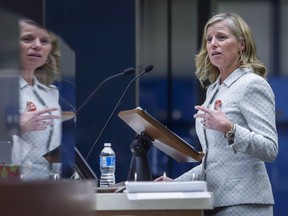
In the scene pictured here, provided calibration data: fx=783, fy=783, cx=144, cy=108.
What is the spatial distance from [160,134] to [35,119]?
193 cm

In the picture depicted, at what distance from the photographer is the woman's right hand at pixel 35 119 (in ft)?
3.79

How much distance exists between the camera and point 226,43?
10.6 ft

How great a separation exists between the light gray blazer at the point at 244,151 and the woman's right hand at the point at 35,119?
1.72m

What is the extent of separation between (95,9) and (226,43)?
12.0 ft

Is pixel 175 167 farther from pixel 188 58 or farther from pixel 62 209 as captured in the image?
pixel 62 209

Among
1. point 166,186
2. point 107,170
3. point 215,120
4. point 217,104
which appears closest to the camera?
point 166,186

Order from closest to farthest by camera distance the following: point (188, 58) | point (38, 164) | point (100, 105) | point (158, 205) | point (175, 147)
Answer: point (38, 164)
point (158, 205)
point (175, 147)
point (100, 105)
point (188, 58)


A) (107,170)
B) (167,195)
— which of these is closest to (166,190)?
(167,195)

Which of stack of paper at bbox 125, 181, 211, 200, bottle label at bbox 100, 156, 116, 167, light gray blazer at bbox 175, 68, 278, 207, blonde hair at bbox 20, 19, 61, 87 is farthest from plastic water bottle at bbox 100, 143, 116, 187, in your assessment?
blonde hair at bbox 20, 19, 61, 87

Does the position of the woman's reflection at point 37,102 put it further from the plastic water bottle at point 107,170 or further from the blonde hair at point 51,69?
the plastic water bottle at point 107,170

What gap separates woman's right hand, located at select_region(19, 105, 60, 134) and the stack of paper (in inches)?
60.6

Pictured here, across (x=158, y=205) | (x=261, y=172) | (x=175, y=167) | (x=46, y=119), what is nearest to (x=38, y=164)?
(x=46, y=119)

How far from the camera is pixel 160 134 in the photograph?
3.14 m

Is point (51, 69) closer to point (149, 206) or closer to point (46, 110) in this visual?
point (46, 110)
